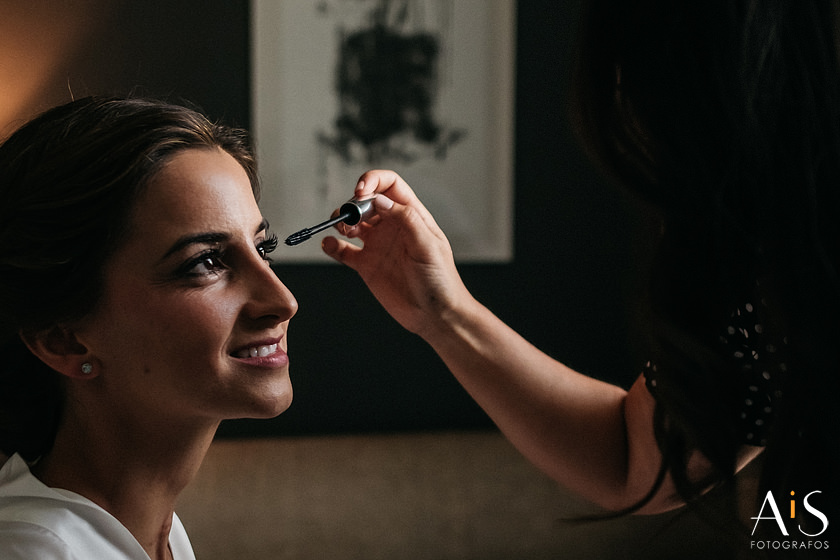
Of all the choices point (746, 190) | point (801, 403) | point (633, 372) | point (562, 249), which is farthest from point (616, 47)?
point (633, 372)

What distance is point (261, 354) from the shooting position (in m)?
1.04

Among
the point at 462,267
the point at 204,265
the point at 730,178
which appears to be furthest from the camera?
the point at 462,267

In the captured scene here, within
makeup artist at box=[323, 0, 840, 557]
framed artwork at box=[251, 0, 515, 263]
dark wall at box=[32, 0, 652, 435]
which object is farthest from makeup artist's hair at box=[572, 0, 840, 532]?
framed artwork at box=[251, 0, 515, 263]

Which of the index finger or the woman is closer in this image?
the woman

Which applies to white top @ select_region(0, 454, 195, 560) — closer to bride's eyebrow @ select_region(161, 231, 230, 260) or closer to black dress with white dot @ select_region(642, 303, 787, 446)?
bride's eyebrow @ select_region(161, 231, 230, 260)

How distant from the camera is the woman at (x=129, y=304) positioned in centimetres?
99

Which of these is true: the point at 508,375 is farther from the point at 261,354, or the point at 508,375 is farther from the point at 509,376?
the point at 261,354

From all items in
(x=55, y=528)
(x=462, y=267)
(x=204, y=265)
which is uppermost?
(x=204, y=265)

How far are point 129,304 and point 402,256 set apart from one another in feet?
1.67

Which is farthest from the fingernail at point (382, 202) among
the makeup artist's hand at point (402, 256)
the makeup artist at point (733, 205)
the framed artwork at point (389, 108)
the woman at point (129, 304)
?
the framed artwork at point (389, 108)

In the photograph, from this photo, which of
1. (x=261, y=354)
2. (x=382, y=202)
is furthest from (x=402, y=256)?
(x=261, y=354)

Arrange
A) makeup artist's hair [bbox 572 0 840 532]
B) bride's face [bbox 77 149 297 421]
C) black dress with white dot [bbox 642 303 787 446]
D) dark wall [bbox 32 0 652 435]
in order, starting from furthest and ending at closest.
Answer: dark wall [bbox 32 0 652 435], bride's face [bbox 77 149 297 421], black dress with white dot [bbox 642 303 787 446], makeup artist's hair [bbox 572 0 840 532]

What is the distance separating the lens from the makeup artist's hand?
135 cm

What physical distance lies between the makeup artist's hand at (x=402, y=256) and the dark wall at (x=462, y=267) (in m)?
1.50
